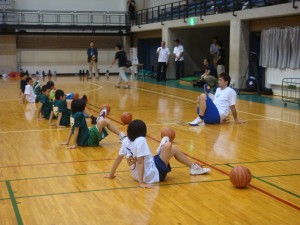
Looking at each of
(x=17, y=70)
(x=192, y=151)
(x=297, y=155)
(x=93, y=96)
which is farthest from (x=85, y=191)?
(x=17, y=70)

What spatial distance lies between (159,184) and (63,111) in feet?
16.2

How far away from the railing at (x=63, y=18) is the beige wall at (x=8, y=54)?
128 cm

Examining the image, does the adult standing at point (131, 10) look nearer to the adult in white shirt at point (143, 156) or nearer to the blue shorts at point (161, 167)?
the adult in white shirt at point (143, 156)

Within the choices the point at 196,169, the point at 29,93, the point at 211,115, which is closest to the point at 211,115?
the point at 211,115

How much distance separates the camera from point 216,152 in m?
8.20

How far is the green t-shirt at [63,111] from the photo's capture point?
10.2m

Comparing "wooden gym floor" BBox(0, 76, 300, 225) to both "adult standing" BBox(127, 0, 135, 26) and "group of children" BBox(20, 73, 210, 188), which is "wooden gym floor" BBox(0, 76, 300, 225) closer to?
"group of children" BBox(20, 73, 210, 188)

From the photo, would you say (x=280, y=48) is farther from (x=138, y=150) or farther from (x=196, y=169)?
(x=138, y=150)

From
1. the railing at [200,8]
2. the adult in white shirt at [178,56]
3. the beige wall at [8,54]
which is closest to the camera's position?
the railing at [200,8]

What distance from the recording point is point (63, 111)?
10539 millimetres

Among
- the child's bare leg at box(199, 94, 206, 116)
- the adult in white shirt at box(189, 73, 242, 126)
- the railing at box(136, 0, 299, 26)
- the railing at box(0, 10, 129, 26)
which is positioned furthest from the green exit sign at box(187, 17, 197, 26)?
the child's bare leg at box(199, 94, 206, 116)

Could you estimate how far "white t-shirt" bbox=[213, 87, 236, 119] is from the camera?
10.9m

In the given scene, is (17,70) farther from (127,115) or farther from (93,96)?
(127,115)

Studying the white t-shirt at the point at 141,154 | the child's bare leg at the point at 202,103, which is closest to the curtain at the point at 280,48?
the child's bare leg at the point at 202,103
